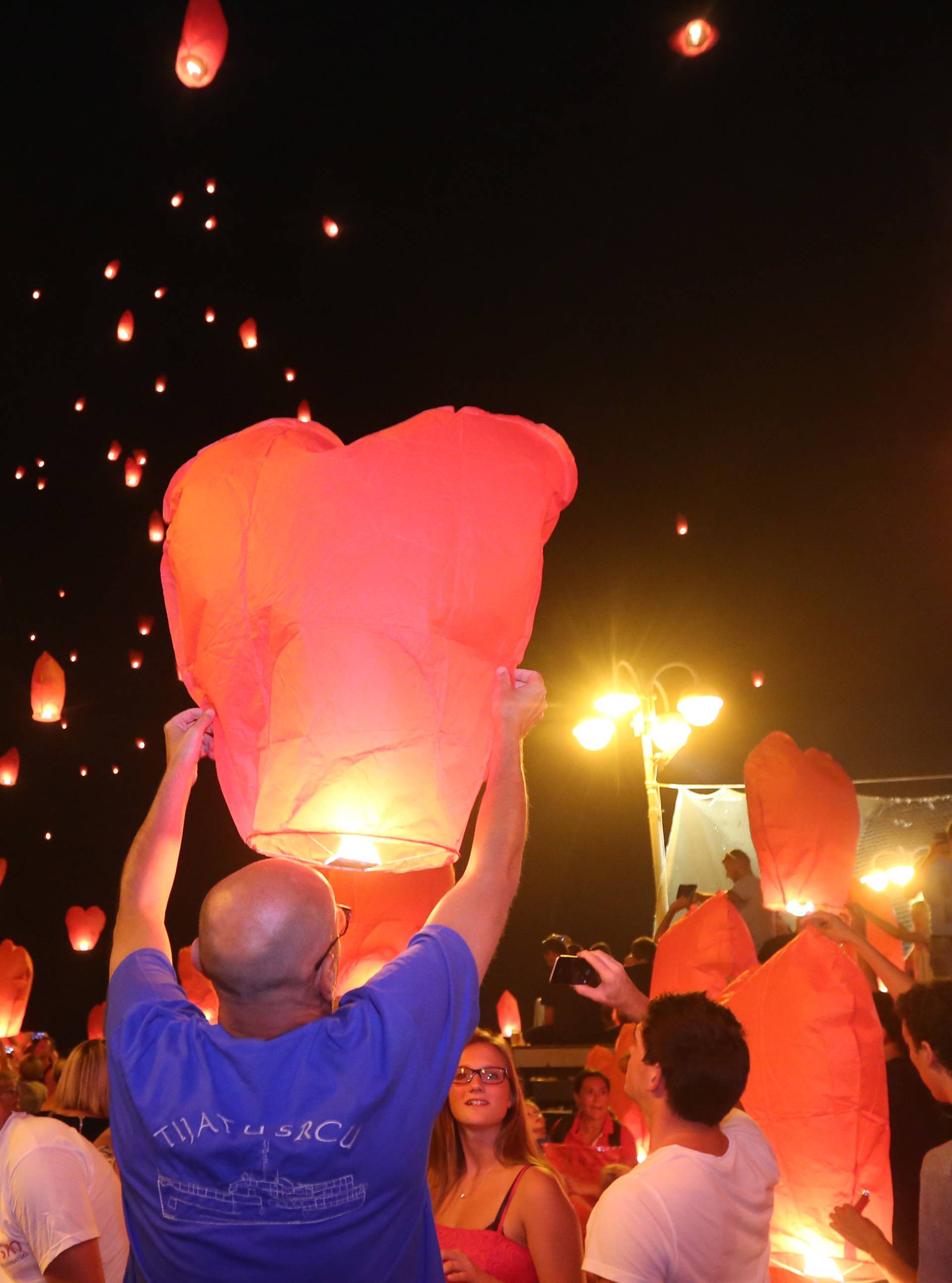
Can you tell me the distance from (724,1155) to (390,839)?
1.16m

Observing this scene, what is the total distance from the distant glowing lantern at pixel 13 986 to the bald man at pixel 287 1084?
362 inches

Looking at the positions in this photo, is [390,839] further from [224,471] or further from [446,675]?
[224,471]

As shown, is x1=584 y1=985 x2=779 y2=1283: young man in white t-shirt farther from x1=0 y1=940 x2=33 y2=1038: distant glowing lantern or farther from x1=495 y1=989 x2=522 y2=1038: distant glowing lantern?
x1=495 y1=989 x2=522 y2=1038: distant glowing lantern

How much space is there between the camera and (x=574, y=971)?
120 inches

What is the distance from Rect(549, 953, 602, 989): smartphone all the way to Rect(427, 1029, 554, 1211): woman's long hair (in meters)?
0.41

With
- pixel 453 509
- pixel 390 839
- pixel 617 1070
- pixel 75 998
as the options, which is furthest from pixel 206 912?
pixel 75 998

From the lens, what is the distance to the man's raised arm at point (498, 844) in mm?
1487

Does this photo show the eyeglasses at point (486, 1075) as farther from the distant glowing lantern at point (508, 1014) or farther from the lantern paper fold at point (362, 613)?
the distant glowing lantern at point (508, 1014)

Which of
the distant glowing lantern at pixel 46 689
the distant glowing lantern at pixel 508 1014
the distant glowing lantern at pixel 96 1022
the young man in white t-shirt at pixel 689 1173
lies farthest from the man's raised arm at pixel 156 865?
the distant glowing lantern at pixel 96 1022

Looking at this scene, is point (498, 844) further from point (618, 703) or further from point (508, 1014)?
point (508, 1014)

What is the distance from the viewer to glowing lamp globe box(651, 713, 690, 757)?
304 inches

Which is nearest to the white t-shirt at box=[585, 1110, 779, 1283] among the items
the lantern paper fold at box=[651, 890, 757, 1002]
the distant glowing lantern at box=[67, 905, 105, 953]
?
the lantern paper fold at box=[651, 890, 757, 1002]

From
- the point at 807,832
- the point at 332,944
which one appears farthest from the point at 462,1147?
the point at 807,832

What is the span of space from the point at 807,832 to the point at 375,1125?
2.90 m
